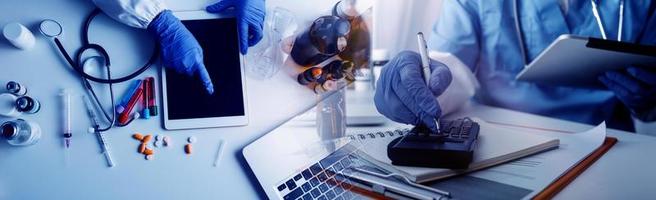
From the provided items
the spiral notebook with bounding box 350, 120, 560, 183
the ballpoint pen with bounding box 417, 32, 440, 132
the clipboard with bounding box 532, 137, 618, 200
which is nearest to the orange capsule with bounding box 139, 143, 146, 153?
the spiral notebook with bounding box 350, 120, 560, 183

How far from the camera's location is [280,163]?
0.65m

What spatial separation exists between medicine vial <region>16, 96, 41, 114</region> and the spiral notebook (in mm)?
515

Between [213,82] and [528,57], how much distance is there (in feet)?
1.82

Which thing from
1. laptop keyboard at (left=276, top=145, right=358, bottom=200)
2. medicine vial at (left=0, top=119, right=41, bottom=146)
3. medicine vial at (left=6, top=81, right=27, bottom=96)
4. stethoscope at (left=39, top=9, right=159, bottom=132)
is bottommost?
laptop keyboard at (left=276, top=145, right=358, bottom=200)

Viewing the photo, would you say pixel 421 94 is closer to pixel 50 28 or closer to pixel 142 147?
pixel 142 147

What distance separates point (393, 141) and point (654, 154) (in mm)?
428

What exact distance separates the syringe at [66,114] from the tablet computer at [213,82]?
0.52 feet

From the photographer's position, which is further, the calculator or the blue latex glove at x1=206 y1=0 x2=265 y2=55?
the blue latex glove at x1=206 y1=0 x2=265 y2=55

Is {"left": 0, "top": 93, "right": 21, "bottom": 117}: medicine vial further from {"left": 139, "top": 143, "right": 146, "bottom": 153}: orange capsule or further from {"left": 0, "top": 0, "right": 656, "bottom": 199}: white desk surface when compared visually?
{"left": 139, "top": 143, "right": 146, "bottom": 153}: orange capsule

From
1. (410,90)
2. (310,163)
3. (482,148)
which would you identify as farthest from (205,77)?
(482,148)

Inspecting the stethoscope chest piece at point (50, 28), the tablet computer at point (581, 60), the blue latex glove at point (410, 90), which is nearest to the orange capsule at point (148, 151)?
the stethoscope chest piece at point (50, 28)

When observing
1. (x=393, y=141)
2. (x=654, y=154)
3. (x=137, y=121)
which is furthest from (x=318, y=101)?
(x=654, y=154)

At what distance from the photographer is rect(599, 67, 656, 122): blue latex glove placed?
0.68 metres

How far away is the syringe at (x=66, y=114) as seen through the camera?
666 mm
